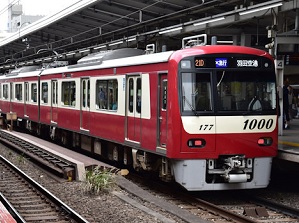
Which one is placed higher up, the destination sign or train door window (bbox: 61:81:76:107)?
the destination sign

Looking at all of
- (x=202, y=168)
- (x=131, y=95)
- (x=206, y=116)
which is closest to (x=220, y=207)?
(x=202, y=168)

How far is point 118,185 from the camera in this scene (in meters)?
11.5

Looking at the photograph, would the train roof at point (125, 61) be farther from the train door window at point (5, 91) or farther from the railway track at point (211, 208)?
the train door window at point (5, 91)

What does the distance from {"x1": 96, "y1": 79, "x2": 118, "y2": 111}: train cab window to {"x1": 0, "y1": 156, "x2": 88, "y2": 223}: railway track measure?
2647 mm

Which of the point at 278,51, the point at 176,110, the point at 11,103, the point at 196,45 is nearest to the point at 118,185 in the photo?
the point at 176,110

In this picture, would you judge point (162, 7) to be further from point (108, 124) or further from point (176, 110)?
point (176, 110)

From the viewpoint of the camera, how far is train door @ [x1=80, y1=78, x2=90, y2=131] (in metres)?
15.5

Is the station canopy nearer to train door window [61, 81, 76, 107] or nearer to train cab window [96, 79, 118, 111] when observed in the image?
train door window [61, 81, 76, 107]

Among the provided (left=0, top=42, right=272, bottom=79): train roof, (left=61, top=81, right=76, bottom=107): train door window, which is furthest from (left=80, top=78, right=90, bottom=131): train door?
(left=61, top=81, right=76, bottom=107): train door window

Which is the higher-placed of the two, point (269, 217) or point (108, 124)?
point (108, 124)

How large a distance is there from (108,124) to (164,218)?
539 centimetres

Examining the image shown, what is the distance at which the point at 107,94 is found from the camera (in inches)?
545

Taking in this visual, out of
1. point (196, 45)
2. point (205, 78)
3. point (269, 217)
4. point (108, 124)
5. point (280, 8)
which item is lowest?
point (269, 217)

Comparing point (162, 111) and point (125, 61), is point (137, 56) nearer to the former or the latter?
point (125, 61)
